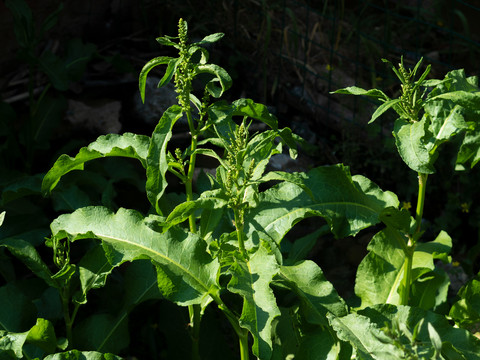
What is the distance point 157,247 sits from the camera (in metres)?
2.39

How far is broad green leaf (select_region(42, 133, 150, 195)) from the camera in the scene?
7.93 feet

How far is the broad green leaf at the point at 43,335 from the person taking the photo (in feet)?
8.07

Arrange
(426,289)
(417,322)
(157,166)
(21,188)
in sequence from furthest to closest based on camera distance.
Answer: (21,188) → (426,289) → (417,322) → (157,166)

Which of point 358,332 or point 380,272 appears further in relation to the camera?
point 380,272

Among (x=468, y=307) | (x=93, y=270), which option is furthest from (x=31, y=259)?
(x=468, y=307)

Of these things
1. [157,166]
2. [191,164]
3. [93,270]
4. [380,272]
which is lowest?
[380,272]

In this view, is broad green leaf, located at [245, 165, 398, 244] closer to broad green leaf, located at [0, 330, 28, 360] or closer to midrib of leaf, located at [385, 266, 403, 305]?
midrib of leaf, located at [385, 266, 403, 305]

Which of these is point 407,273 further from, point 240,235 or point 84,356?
point 84,356

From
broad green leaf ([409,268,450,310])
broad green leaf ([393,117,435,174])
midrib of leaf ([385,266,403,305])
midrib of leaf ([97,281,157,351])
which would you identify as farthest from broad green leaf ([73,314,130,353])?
broad green leaf ([393,117,435,174])

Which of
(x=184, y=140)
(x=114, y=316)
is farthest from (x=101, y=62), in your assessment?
(x=114, y=316)

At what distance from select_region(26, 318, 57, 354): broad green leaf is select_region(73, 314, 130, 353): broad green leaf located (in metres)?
0.21

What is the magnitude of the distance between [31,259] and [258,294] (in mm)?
950

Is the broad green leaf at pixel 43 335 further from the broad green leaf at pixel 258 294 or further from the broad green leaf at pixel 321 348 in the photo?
the broad green leaf at pixel 321 348

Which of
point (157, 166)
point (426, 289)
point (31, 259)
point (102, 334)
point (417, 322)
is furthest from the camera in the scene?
point (426, 289)
